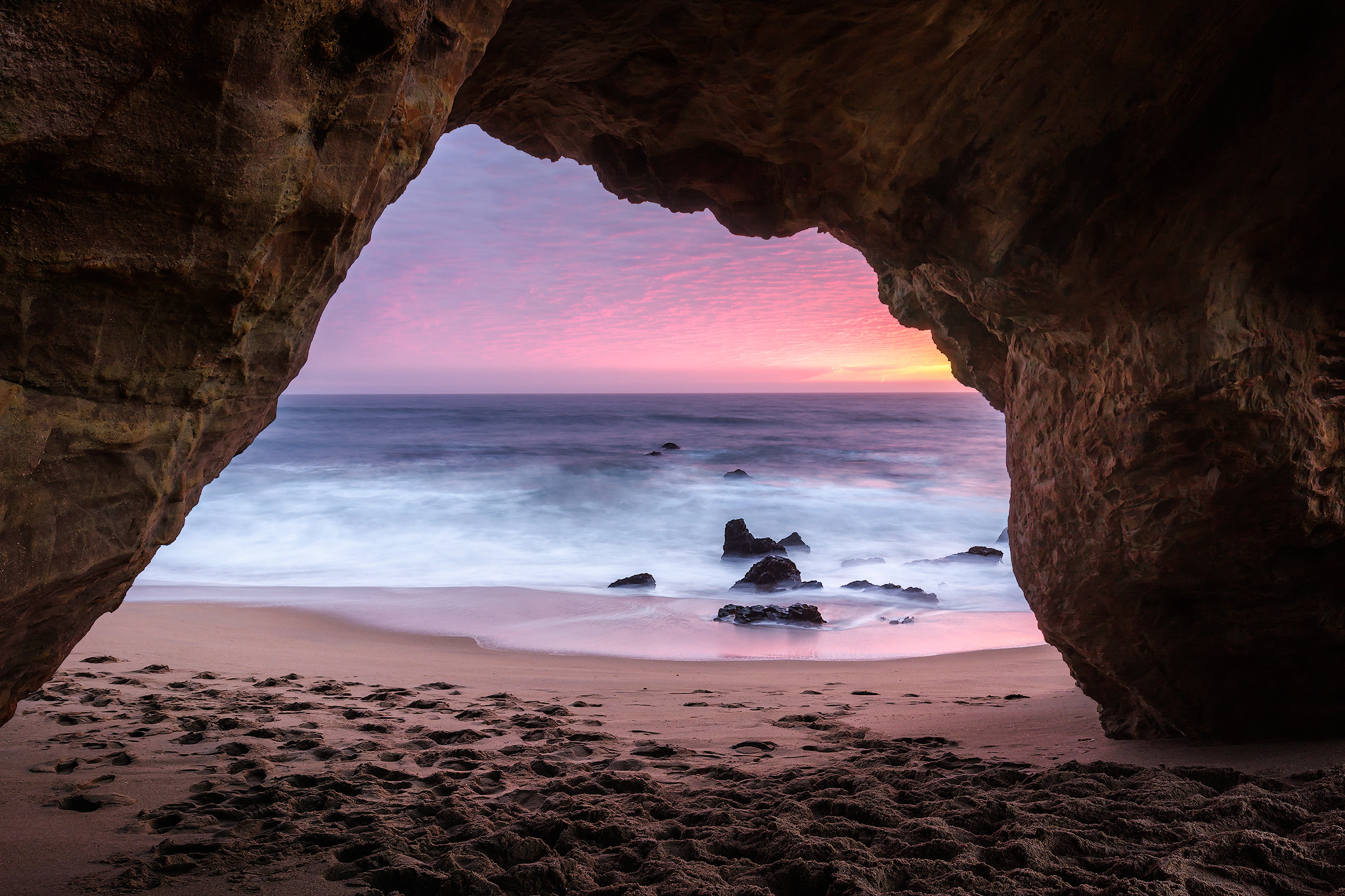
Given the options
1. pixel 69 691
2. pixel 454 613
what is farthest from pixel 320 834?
pixel 454 613

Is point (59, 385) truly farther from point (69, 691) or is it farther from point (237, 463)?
point (237, 463)

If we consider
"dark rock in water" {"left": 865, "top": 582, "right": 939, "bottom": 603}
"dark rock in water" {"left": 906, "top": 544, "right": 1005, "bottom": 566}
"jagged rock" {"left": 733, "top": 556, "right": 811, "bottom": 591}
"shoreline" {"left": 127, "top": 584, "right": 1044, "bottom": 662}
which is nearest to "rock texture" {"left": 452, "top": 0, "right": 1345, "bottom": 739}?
"shoreline" {"left": 127, "top": 584, "right": 1044, "bottom": 662}

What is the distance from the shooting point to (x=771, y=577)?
9875mm

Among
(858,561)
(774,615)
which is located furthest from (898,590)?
(858,561)

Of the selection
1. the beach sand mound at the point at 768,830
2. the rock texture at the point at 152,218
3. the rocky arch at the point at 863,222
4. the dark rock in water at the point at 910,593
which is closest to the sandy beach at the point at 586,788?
the beach sand mound at the point at 768,830

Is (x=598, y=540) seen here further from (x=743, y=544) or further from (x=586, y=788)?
(x=586, y=788)

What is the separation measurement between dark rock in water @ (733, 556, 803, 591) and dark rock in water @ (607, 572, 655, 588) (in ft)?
3.66

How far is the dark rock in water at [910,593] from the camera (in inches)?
368

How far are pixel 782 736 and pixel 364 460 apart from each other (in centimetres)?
2482

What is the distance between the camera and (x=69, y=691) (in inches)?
174

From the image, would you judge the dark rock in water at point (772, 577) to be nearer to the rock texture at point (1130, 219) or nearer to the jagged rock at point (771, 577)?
the jagged rock at point (771, 577)

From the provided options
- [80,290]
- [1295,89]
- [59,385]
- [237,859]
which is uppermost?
[1295,89]

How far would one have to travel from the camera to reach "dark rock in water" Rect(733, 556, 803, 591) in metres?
9.79

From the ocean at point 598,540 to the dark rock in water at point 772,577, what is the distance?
239 millimetres
